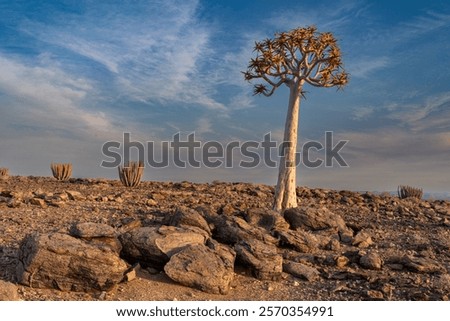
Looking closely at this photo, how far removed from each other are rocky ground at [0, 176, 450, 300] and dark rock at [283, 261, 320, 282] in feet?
0.06

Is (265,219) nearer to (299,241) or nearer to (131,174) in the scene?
(299,241)

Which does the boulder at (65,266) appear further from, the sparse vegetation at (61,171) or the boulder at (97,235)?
the sparse vegetation at (61,171)

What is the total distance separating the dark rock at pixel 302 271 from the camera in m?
7.98

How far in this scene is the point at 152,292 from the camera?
695cm

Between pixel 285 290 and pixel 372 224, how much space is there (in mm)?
6283

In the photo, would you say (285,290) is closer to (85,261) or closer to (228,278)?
(228,278)

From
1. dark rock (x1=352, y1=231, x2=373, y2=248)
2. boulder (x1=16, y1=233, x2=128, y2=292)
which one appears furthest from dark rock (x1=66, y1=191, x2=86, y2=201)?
dark rock (x1=352, y1=231, x2=373, y2=248)

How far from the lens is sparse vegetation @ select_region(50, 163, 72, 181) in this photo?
24938 mm

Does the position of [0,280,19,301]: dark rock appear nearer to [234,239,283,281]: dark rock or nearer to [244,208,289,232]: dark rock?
[234,239,283,281]: dark rock

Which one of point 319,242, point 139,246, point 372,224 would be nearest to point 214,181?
point 372,224

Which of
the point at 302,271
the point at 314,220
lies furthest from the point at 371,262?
the point at 314,220

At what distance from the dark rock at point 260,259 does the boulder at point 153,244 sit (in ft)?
2.67

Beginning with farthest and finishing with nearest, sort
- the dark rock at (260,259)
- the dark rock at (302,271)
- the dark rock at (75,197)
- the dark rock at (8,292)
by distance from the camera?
the dark rock at (75,197), the dark rock at (302,271), the dark rock at (260,259), the dark rock at (8,292)

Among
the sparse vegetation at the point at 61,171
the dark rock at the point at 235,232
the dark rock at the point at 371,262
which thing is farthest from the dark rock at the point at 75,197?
the sparse vegetation at the point at 61,171
